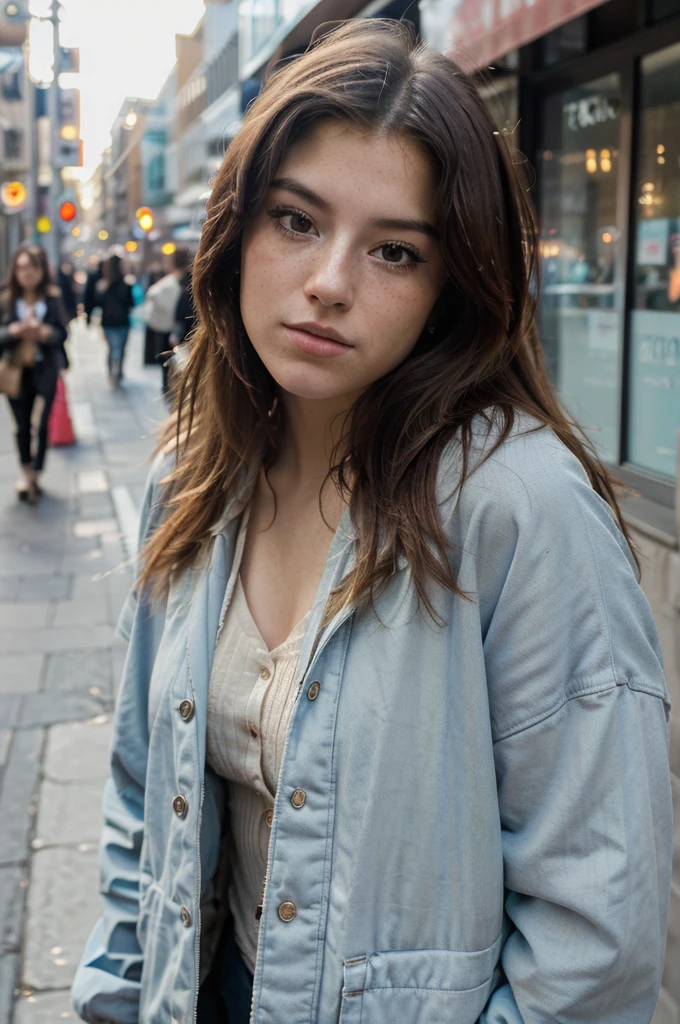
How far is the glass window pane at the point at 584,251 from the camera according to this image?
181 inches

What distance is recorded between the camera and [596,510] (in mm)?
1279

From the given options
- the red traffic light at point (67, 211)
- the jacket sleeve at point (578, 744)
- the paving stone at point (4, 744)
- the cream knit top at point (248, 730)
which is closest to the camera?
the jacket sleeve at point (578, 744)

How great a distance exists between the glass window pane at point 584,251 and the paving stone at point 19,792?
8.53 feet

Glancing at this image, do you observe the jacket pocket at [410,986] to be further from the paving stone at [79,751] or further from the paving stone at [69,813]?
the paving stone at [79,751]

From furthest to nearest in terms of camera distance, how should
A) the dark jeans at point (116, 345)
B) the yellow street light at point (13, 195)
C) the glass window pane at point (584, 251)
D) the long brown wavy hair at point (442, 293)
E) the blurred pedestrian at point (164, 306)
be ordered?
the yellow street light at point (13, 195), the dark jeans at point (116, 345), the blurred pedestrian at point (164, 306), the glass window pane at point (584, 251), the long brown wavy hair at point (442, 293)

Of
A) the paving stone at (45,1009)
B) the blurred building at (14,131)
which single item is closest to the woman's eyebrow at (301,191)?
the paving stone at (45,1009)

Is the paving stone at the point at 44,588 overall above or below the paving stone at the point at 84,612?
above

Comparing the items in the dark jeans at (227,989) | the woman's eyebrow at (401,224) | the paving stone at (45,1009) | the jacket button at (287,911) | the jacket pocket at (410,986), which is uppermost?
the woman's eyebrow at (401,224)

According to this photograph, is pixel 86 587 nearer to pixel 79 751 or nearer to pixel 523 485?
pixel 79 751

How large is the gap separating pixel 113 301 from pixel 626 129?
13.5 meters

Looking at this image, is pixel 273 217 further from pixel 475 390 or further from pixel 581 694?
pixel 581 694

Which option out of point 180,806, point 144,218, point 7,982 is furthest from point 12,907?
point 144,218

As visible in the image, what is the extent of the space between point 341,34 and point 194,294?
42 centimetres

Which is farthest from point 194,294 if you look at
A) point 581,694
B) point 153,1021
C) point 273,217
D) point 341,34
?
point 153,1021
